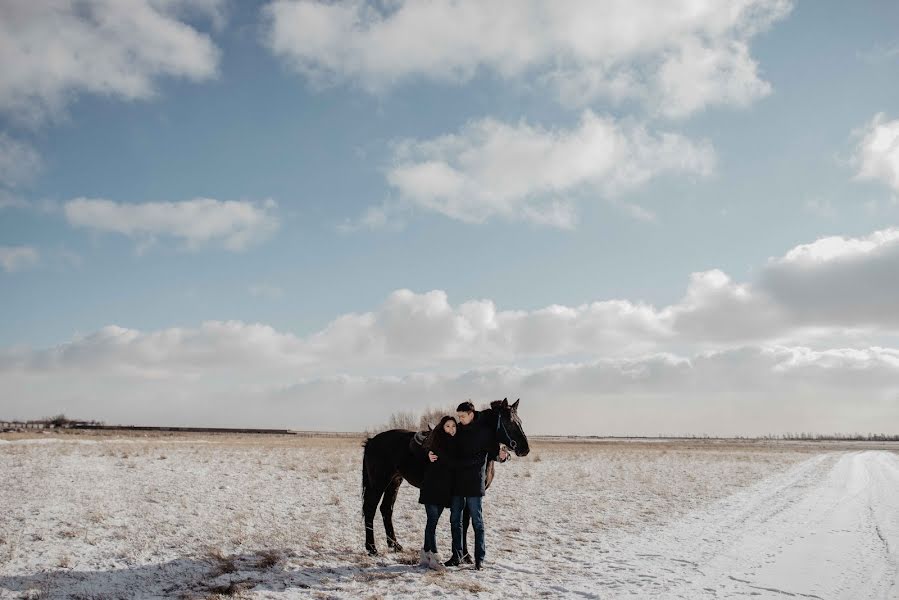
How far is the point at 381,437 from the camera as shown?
9695 millimetres

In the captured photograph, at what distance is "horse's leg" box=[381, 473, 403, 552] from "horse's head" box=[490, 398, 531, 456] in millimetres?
2157

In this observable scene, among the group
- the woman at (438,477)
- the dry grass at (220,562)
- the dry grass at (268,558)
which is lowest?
the dry grass at (268,558)

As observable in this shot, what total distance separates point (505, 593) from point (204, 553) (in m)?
4.62

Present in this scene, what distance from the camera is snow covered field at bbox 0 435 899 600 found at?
23.5 feet

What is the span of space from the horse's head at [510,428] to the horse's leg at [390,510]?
2.16 meters

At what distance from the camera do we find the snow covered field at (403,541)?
23.5ft

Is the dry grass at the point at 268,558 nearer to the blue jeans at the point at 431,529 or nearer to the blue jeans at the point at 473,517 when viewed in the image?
the blue jeans at the point at 431,529

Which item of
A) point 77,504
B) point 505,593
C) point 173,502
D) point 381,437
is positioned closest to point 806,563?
point 505,593

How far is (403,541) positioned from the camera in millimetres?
10094

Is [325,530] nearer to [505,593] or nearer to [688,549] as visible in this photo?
[505,593]

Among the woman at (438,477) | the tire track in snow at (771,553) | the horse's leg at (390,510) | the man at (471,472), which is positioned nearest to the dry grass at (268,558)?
the horse's leg at (390,510)

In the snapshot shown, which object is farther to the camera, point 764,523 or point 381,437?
point 764,523

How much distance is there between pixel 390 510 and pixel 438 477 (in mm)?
1783

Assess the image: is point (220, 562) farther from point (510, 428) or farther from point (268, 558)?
point (510, 428)
